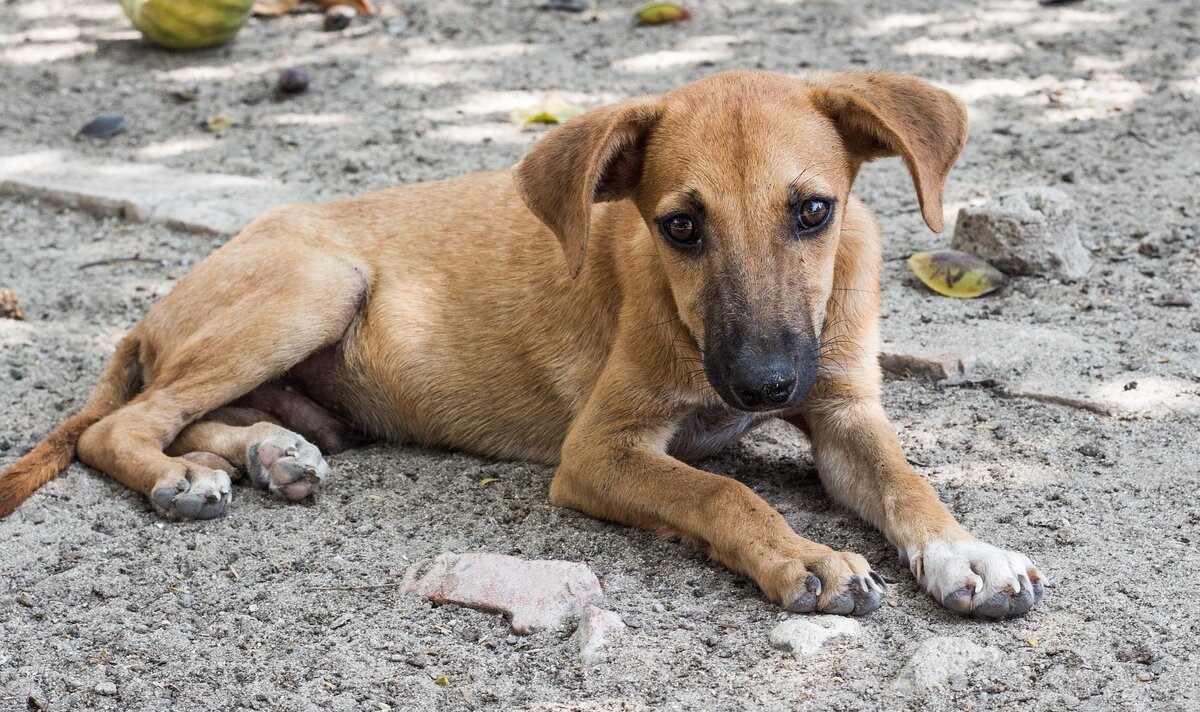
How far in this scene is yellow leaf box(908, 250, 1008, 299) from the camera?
5367 millimetres

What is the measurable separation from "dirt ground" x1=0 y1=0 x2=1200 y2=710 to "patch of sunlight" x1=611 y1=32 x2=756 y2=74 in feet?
0.12

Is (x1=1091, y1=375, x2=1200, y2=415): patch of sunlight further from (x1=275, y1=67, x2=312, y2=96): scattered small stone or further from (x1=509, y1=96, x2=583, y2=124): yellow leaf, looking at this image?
(x1=275, y1=67, x2=312, y2=96): scattered small stone

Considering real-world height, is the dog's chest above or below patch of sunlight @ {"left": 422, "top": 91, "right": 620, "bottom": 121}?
above

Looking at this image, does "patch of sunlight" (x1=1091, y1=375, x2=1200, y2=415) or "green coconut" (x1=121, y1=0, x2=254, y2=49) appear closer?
"patch of sunlight" (x1=1091, y1=375, x2=1200, y2=415)

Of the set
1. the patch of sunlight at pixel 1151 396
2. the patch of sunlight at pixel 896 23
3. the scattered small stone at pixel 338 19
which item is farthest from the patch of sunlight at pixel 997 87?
the scattered small stone at pixel 338 19

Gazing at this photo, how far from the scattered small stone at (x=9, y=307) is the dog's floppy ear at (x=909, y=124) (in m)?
3.62

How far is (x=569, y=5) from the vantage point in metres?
9.03

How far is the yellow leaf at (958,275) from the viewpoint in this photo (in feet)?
17.6

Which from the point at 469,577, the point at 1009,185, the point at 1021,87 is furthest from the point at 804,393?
the point at 1021,87

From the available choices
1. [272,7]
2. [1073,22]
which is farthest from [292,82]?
[1073,22]

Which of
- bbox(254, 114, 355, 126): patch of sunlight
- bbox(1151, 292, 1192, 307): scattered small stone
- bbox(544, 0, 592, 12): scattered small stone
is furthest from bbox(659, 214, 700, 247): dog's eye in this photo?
bbox(544, 0, 592, 12): scattered small stone

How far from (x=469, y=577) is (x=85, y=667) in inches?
39.2

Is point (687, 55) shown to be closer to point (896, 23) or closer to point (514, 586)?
point (896, 23)

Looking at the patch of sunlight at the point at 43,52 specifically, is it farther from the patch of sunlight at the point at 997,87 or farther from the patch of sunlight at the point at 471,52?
the patch of sunlight at the point at 997,87
